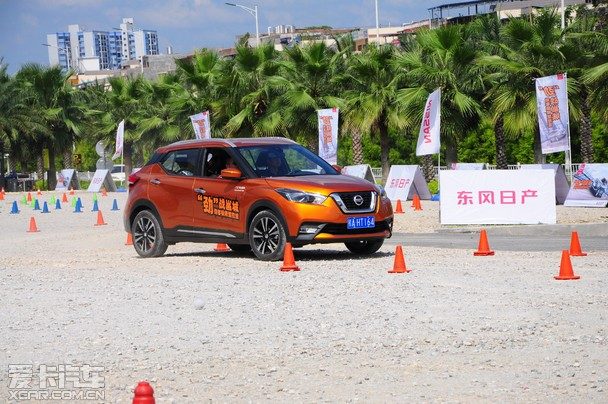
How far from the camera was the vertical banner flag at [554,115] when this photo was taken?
A: 31.4 meters

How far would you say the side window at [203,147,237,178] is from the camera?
18.9 m

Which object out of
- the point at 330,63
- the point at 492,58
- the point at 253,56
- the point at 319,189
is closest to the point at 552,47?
the point at 492,58

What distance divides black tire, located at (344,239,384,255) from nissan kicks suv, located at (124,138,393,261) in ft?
0.05

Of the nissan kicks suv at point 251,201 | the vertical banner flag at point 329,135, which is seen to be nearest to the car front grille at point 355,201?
the nissan kicks suv at point 251,201

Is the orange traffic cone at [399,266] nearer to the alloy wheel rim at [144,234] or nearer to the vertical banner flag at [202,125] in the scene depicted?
the alloy wheel rim at [144,234]

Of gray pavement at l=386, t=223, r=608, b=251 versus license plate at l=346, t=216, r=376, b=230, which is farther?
gray pavement at l=386, t=223, r=608, b=251

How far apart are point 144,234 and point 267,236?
110 inches

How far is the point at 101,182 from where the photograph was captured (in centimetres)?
6341

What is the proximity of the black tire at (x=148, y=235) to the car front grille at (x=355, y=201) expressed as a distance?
132 inches

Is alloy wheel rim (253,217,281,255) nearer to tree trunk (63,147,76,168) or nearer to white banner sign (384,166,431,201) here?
white banner sign (384,166,431,201)

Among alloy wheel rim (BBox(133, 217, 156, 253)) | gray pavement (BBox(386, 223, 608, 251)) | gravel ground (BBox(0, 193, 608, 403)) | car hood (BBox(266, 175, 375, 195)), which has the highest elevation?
car hood (BBox(266, 175, 375, 195))

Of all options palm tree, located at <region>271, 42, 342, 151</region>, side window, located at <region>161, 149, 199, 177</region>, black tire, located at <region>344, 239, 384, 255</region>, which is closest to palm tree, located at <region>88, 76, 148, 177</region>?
palm tree, located at <region>271, 42, 342, 151</region>

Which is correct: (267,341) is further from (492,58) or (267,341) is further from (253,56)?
(253,56)

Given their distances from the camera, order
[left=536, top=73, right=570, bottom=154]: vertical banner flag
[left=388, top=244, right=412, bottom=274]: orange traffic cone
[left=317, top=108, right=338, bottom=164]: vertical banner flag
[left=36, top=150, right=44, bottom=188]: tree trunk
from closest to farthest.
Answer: [left=388, top=244, right=412, bottom=274]: orange traffic cone → [left=536, top=73, right=570, bottom=154]: vertical banner flag → [left=317, top=108, right=338, bottom=164]: vertical banner flag → [left=36, top=150, right=44, bottom=188]: tree trunk
